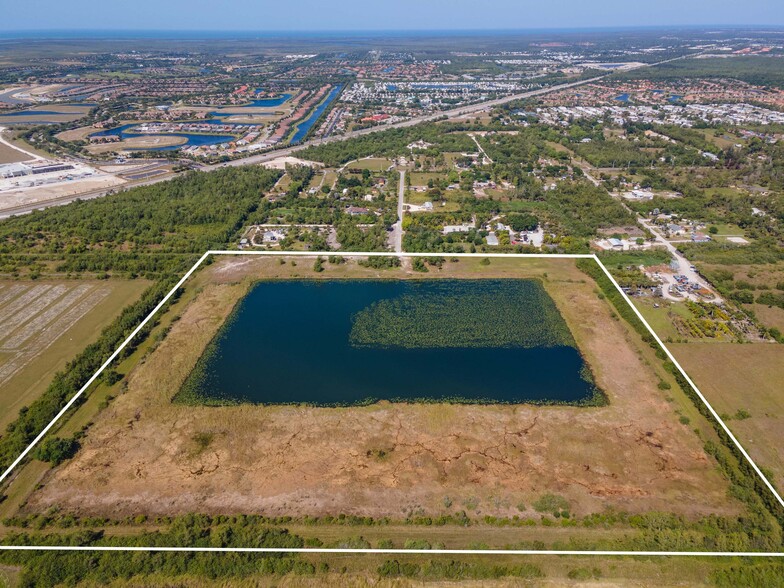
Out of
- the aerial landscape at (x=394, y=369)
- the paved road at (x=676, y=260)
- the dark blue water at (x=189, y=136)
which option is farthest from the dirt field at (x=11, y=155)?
the paved road at (x=676, y=260)

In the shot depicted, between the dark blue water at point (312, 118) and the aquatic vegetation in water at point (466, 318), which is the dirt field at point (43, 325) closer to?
the aquatic vegetation in water at point (466, 318)

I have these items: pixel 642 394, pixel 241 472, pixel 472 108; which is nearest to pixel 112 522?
pixel 241 472

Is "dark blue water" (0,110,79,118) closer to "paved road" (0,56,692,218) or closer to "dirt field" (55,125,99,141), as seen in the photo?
"dirt field" (55,125,99,141)

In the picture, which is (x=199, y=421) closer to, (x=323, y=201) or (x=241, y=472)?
(x=241, y=472)

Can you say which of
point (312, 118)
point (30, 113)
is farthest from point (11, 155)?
point (312, 118)

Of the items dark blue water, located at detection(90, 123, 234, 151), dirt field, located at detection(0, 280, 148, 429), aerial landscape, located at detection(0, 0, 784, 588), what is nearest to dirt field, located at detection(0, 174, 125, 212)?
aerial landscape, located at detection(0, 0, 784, 588)
